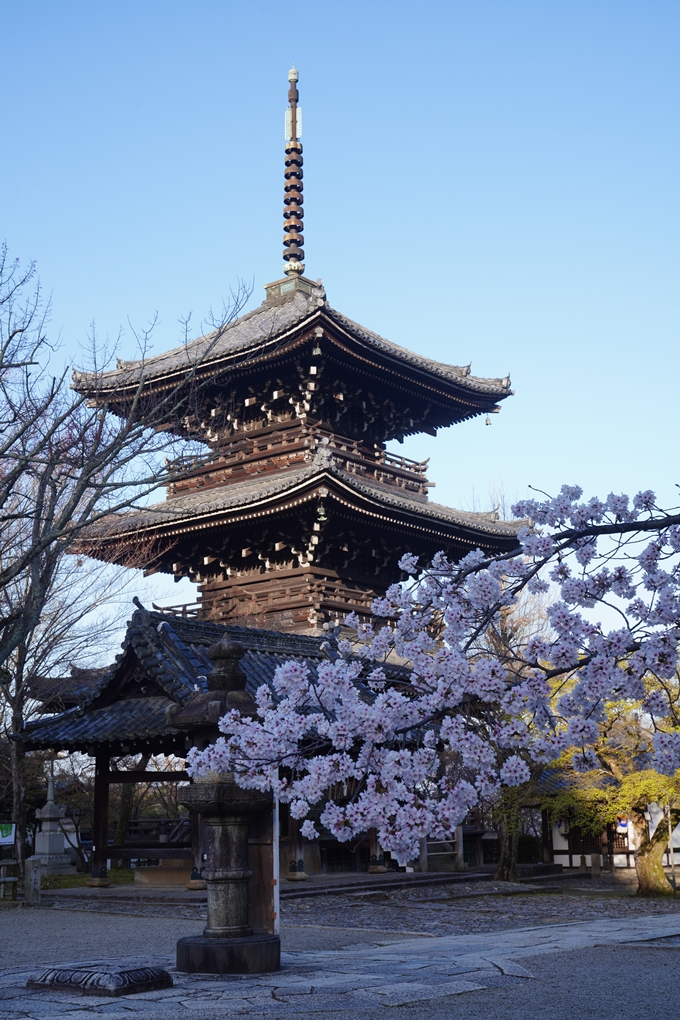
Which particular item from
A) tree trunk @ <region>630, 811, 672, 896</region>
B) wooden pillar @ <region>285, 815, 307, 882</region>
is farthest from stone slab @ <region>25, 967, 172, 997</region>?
tree trunk @ <region>630, 811, 672, 896</region>

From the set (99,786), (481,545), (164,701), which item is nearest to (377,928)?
(164,701)

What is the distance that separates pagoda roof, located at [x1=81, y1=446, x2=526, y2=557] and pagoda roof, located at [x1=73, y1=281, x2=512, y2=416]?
281 centimetres

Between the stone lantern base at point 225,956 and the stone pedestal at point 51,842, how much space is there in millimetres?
18140

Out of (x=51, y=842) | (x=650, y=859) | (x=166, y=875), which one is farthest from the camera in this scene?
(x=51, y=842)

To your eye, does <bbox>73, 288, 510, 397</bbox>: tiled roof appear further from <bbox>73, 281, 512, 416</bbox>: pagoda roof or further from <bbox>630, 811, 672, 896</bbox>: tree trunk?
<bbox>630, 811, 672, 896</bbox>: tree trunk

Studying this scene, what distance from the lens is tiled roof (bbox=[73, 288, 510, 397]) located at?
23.5m

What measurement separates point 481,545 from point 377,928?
15.6 metres

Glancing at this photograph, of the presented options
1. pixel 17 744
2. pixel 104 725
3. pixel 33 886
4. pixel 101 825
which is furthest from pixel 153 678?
pixel 17 744

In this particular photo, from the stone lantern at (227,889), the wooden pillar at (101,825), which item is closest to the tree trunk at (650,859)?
the wooden pillar at (101,825)

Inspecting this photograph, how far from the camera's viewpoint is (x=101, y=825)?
1783 cm

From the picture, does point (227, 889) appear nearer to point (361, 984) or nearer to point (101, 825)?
point (361, 984)

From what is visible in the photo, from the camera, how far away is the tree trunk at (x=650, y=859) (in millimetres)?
19094

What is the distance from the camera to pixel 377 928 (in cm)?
1320

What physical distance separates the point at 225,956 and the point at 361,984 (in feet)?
4.17
